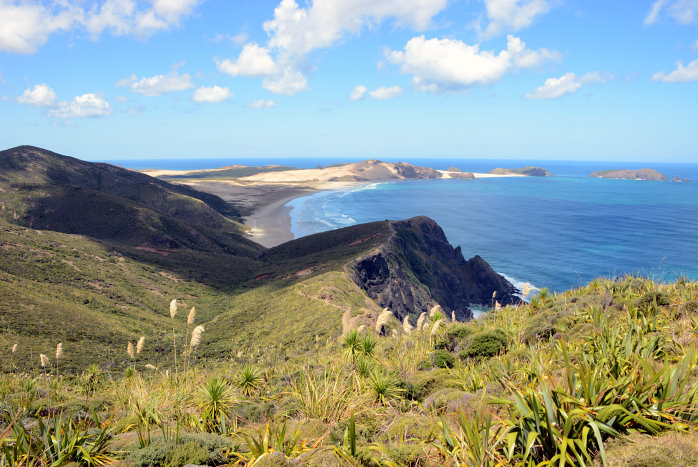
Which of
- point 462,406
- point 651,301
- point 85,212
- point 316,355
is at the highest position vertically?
point 651,301

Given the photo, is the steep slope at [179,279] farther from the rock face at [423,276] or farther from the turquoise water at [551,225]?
the turquoise water at [551,225]

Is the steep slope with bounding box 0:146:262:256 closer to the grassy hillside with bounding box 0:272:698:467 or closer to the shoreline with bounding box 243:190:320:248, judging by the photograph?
the shoreline with bounding box 243:190:320:248

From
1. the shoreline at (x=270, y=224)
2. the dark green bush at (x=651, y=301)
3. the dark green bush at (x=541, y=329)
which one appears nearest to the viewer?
the dark green bush at (x=651, y=301)

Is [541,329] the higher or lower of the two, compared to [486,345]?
higher

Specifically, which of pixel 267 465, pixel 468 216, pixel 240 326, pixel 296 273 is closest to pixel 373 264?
pixel 296 273

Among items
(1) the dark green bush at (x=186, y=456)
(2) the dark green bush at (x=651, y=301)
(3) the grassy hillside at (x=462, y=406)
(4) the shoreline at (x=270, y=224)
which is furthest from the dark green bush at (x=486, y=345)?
(4) the shoreline at (x=270, y=224)

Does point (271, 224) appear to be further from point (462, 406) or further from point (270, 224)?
point (462, 406)

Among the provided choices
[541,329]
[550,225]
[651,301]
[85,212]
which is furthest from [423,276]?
[550,225]

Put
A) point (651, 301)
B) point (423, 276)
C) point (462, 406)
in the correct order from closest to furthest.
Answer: point (462, 406), point (651, 301), point (423, 276)
